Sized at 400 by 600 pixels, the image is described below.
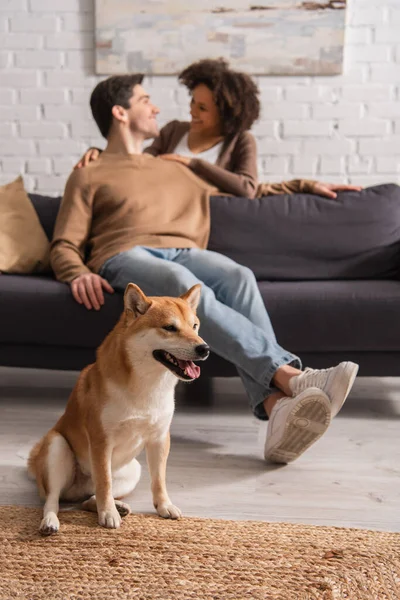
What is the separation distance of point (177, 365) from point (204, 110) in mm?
1696

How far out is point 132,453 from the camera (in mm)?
1547

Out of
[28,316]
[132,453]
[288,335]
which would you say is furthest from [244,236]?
[132,453]

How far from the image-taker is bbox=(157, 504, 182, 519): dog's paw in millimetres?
1521

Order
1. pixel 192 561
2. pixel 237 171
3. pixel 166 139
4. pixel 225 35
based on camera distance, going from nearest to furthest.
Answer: pixel 192 561, pixel 237 171, pixel 166 139, pixel 225 35

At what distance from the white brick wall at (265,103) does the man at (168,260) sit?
0.91 metres

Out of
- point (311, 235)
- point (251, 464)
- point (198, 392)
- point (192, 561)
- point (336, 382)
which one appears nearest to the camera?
point (192, 561)

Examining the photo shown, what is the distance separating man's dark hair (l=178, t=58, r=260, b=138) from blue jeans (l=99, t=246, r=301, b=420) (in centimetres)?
70

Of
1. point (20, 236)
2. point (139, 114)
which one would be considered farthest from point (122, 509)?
point (139, 114)

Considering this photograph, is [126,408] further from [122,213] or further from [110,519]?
[122,213]

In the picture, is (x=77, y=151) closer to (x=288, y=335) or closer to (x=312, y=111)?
(x=312, y=111)

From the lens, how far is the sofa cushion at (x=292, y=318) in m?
2.25

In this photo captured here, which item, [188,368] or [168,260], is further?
[168,260]

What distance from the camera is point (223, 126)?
2.87 meters

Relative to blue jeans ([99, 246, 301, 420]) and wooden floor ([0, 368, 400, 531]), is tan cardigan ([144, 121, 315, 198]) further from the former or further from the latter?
wooden floor ([0, 368, 400, 531])
